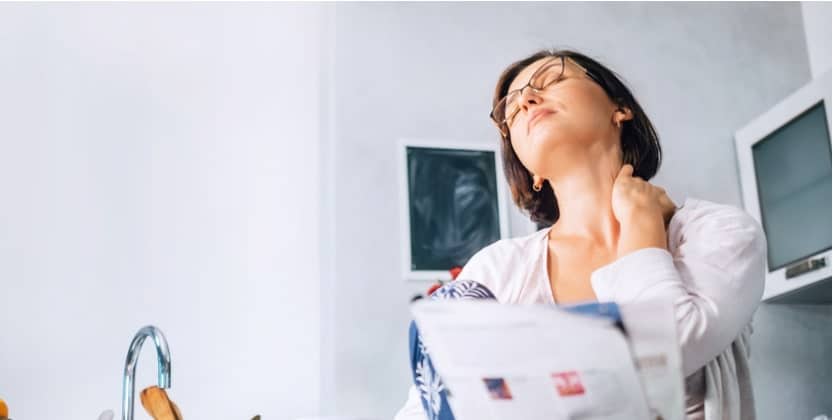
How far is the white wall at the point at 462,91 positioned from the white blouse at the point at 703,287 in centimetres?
110

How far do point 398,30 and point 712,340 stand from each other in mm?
1654

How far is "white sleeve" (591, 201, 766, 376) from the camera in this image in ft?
2.15

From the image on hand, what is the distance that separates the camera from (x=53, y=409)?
1809 mm

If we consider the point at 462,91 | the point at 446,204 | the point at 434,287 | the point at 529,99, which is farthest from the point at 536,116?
the point at 462,91

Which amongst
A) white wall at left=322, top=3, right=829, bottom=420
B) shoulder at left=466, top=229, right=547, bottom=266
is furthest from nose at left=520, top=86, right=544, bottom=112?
white wall at left=322, top=3, right=829, bottom=420

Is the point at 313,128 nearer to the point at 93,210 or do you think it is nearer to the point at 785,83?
the point at 93,210

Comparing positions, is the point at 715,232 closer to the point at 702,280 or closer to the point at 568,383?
the point at 702,280

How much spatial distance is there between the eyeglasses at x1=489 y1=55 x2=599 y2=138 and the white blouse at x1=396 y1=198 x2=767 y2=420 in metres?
0.17

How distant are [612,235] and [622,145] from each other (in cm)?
15

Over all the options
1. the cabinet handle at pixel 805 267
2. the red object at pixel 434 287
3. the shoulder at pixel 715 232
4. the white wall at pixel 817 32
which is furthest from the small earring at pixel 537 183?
the white wall at pixel 817 32

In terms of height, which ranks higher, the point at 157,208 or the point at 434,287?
the point at 157,208

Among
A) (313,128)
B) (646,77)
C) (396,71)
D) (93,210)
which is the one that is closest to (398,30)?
(396,71)

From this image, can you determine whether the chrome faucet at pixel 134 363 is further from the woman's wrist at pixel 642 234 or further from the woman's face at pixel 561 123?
the woman's wrist at pixel 642 234

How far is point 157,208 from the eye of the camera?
1981mm
